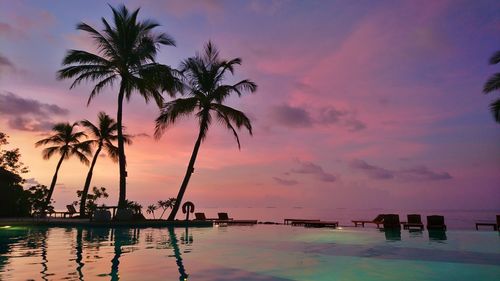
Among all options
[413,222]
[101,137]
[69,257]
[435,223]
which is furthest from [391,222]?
[101,137]

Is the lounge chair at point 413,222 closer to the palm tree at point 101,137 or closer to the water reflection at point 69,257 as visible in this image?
the water reflection at point 69,257

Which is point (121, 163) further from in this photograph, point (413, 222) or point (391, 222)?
point (413, 222)

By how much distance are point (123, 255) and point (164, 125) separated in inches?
670

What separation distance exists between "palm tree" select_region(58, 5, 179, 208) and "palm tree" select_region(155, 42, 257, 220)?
2.28 m

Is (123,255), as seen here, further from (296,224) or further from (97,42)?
(296,224)

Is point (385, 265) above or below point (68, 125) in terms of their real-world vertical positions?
below

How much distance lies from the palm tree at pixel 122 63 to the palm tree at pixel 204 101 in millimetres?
2276

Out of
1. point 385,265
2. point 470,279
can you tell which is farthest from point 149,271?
point 470,279

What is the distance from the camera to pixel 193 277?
8.53 metres

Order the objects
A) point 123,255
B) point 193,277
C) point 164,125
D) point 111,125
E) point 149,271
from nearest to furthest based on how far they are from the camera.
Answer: point 193,277 → point 149,271 → point 123,255 → point 164,125 → point 111,125

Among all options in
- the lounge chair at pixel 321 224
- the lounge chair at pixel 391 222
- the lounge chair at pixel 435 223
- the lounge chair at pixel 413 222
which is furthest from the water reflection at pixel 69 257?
the lounge chair at pixel 413 222

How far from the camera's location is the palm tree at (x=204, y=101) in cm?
2788

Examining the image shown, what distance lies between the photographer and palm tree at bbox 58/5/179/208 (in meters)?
25.0

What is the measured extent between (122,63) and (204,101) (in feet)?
20.0
